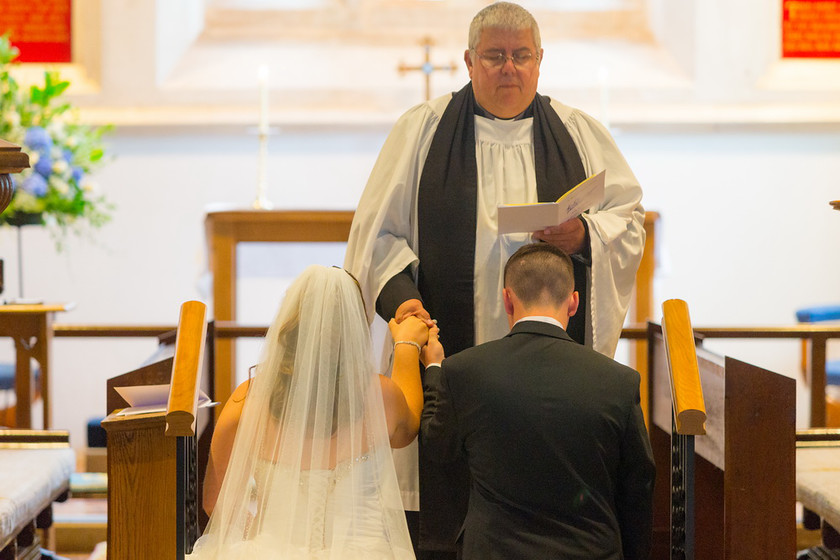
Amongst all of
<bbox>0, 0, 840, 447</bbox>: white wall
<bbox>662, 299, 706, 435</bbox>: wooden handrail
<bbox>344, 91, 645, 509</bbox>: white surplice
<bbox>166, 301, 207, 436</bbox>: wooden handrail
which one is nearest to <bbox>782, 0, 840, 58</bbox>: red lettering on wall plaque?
<bbox>0, 0, 840, 447</bbox>: white wall

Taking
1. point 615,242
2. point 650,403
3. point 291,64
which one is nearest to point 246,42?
point 291,64

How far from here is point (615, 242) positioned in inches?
126

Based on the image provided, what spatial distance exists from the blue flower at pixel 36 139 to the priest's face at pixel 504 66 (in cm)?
279

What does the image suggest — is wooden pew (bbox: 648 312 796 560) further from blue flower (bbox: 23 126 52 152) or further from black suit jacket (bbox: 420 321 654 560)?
blue flower (bbox: 23 126 52 152)

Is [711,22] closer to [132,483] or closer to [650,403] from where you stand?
[650,403]

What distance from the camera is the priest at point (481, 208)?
313cm

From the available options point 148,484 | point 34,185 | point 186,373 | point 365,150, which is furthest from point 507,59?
point 365,150

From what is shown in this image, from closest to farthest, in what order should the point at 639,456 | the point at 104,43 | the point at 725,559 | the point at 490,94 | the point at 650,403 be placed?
the point at 639,456, the point at 725,559, the point at 490,94, the point at 650,403, the point at 104,43

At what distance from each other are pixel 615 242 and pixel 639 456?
34.8 inches

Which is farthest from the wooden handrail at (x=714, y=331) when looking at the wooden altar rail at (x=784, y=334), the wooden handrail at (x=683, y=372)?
the wooden handrail at (x=683, y=372)

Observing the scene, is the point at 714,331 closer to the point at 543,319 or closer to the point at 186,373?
the point at 543,319

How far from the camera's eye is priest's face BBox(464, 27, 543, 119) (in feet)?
10.2

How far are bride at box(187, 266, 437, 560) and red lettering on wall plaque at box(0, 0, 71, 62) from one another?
5972 millimetres

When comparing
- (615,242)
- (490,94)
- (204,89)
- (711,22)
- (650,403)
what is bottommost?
(650,403)
